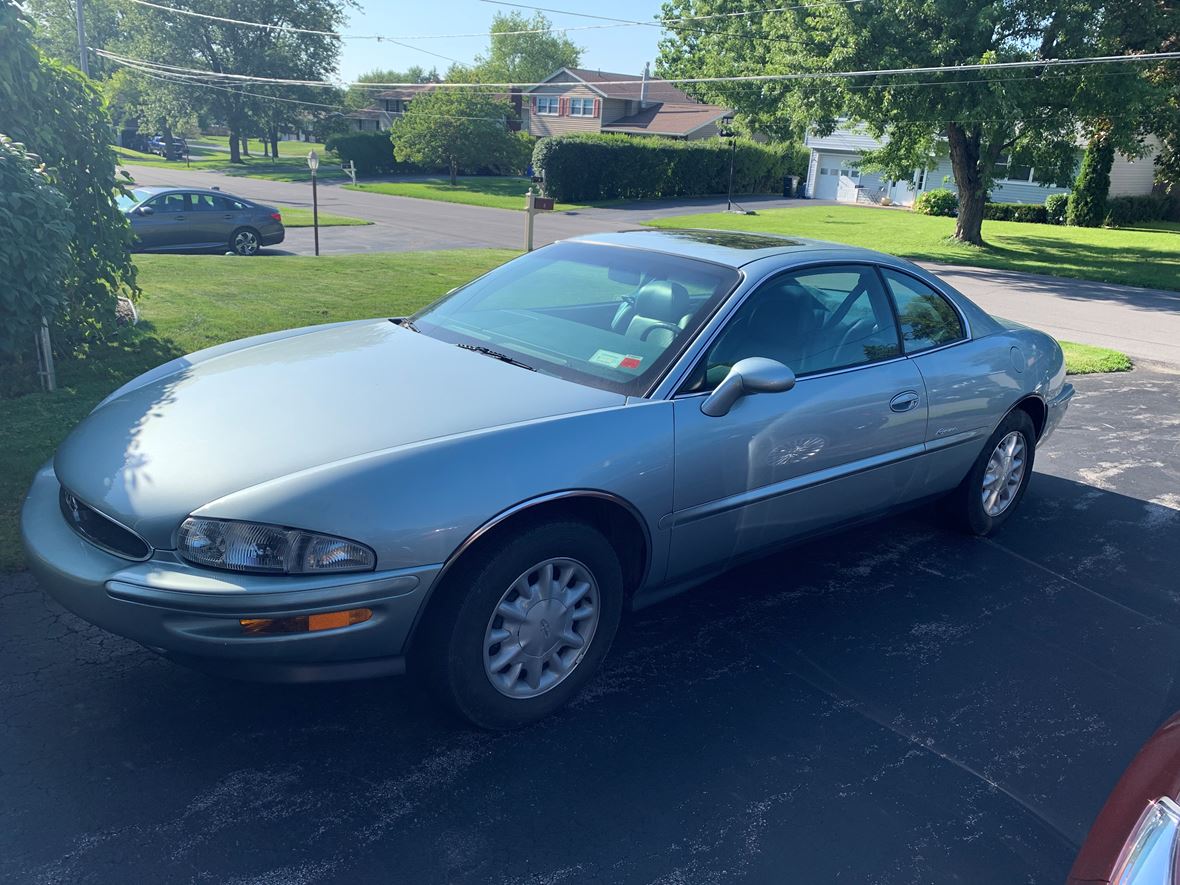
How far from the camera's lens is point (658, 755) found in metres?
3.20

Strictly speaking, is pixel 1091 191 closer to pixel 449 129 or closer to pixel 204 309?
pixel 449 129

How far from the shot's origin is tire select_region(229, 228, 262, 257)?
59.4 feet

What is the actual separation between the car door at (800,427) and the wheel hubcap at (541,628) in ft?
1.49

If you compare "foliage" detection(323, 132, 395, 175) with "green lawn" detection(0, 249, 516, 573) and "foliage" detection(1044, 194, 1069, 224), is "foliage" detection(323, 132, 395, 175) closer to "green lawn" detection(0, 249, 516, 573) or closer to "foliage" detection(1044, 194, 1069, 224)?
"foliage" detection(1044, 194, 1069, 224)

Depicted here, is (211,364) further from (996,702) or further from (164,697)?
(996,702)

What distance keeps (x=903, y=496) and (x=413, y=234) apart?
2082cm

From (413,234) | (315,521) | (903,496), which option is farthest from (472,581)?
(413,234)

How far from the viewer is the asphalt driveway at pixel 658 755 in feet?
8.80

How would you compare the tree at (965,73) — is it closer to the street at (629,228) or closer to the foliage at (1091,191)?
the street at (629,228)

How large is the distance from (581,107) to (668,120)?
6695 millimetres

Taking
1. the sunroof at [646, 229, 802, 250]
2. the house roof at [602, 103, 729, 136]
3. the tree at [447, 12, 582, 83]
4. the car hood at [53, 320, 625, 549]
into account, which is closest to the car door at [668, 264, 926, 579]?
the sunroof at [646, 229, 802, 250]

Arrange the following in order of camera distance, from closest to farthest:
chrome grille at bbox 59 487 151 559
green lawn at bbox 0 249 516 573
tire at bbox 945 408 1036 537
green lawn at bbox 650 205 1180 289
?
chrome grille at bbox 59 487 151 559, tire at bbox 945 408 1036 537, green lawn at bbox 0 249 516 573, green lawn at bbox 650 205 1180 289

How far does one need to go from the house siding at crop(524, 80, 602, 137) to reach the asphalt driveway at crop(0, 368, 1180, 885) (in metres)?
58.8

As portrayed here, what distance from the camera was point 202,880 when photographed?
250 cm
